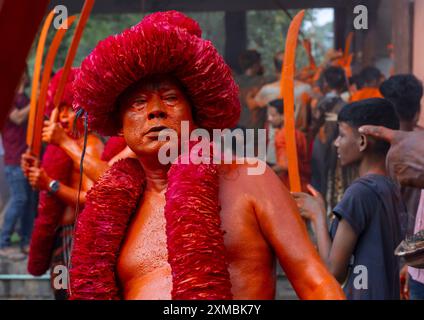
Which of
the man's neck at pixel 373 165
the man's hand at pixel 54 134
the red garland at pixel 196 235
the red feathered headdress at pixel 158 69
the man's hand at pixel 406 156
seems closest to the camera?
the red garland at pixel 196 235

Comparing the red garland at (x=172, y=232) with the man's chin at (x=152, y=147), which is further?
the man's chin at (x=152, y=147)

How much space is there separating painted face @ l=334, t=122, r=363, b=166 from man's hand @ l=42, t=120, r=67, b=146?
188 centimetres

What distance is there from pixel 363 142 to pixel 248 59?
4322mm

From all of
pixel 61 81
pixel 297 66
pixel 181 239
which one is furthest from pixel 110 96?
pixel 297 66

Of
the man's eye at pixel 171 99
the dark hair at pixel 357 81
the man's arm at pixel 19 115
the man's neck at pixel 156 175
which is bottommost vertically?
the man's neck at pixel 156 175

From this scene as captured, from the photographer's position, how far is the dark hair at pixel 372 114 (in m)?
4.39

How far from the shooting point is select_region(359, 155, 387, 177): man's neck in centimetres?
424

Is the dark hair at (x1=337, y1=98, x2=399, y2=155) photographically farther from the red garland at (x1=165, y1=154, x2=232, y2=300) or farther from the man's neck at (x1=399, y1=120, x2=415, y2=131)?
the red garland at (x1=165, y1=154, x2=232, y2=300)

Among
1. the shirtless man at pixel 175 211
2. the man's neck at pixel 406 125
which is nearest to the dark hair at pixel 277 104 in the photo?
the man's neck at pixel 406 125

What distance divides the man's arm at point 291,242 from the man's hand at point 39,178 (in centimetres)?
339

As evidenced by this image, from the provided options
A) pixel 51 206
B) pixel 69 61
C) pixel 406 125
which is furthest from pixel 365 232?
pixel 51 206

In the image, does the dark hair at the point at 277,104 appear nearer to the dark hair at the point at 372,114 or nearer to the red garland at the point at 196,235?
the dark hair at the point at 372,114

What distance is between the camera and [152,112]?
2822mm

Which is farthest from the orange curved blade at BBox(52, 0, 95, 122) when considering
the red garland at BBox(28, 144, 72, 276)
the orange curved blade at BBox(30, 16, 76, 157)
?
the red garland at BBox(28, 144, 72, 276)
